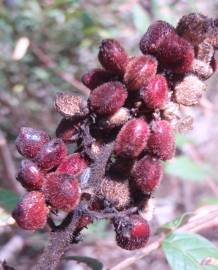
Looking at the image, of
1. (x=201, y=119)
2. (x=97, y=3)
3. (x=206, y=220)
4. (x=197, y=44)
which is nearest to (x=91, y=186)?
(x=197, y=44)

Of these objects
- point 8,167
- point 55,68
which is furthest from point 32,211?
point 55,68

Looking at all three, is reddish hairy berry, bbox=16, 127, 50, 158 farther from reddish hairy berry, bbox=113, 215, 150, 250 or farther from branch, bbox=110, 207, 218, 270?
branch, bbox=110, 207, 218, 270

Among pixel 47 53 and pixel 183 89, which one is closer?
pixel 183 89

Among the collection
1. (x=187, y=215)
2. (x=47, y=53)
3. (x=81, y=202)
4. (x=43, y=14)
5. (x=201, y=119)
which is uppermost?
(x=81, y=202)

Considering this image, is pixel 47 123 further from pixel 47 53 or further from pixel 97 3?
pixel 97 3

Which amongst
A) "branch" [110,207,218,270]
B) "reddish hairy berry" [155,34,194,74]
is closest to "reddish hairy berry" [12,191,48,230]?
"reddish hairy berry" [155,34,194,74]

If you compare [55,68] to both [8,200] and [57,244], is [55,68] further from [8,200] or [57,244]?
[57,244]

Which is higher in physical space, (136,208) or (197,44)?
(197,44)
